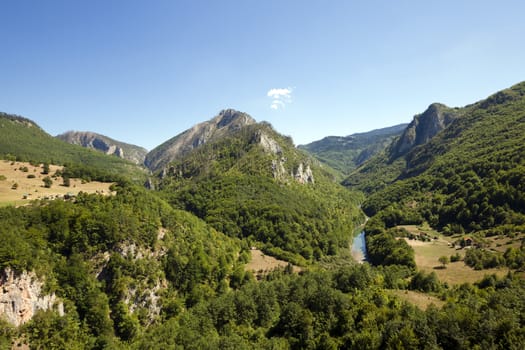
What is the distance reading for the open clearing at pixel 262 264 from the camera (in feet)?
349

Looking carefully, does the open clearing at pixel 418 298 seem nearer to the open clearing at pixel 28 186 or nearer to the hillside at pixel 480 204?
the hillside at pixel 480 204

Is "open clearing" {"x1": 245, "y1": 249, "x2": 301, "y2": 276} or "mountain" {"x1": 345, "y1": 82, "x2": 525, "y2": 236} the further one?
"mountain" {"x1": 345, "y1": 82, "x2": 525, "y2": 236}

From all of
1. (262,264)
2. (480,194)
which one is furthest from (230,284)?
(480,194)

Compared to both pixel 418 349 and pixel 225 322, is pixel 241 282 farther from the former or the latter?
pixel 418 349

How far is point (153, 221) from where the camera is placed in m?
89.0

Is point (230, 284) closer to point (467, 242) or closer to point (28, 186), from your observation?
point (28, 186)

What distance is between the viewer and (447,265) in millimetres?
95312

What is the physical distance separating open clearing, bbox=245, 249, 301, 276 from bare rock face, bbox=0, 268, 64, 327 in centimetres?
6772

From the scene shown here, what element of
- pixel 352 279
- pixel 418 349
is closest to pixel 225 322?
pixel 352 279

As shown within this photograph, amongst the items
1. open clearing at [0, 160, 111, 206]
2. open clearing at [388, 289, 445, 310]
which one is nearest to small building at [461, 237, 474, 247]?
open clearing at [388, 289, 445, 310]

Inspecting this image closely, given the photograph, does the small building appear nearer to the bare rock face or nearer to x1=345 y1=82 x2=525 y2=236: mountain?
x1=345 y1=82 x2=525 y2=236: mountain

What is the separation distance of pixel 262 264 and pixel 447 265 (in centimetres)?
7034

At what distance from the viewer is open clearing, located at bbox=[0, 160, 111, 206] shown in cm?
8062

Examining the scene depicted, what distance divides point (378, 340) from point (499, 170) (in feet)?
532
